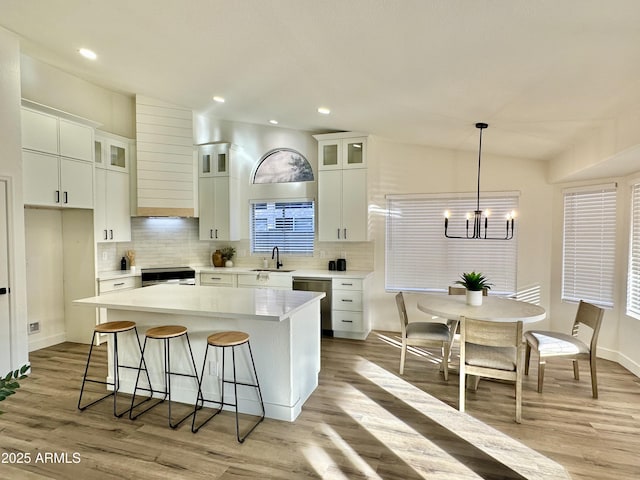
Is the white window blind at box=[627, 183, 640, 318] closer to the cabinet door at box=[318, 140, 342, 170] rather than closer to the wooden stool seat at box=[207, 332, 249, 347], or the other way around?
the cabinet door at box=[318, 140, 342, 170]

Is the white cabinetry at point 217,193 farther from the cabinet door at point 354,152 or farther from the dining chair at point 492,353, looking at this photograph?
the dining chair at point 492,353

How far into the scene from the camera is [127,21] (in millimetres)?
2975

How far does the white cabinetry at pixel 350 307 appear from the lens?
16.3 feet

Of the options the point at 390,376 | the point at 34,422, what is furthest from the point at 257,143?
the point at 34,422

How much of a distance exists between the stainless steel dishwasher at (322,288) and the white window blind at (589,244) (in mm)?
3127

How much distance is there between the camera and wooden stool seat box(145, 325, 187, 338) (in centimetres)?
285

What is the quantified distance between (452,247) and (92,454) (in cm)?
466

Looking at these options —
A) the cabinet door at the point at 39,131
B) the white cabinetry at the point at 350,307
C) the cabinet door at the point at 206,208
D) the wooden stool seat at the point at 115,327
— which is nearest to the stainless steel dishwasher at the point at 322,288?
the white cabinetry at the point at 350,307

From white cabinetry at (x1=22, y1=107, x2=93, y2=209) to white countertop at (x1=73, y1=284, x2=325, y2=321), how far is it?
1.71 m

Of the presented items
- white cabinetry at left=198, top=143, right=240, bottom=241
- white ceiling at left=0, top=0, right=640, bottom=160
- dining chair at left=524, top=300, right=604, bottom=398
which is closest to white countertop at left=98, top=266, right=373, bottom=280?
white cabinetry at left=198, top=143, right=240, bottom=241

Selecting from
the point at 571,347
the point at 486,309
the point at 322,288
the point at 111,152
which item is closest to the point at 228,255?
the point at 322,288

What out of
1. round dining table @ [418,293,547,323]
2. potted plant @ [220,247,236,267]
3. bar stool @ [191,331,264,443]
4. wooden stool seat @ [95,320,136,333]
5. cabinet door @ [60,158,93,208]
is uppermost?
cabinet door @ [60,158,93,208]

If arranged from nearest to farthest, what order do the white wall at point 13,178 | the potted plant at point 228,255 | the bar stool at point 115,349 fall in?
the bar stool at point 115,349 < the white wall at point 13,178 < the potted plant at point 228,255

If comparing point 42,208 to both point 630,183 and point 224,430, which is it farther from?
point 630,183
